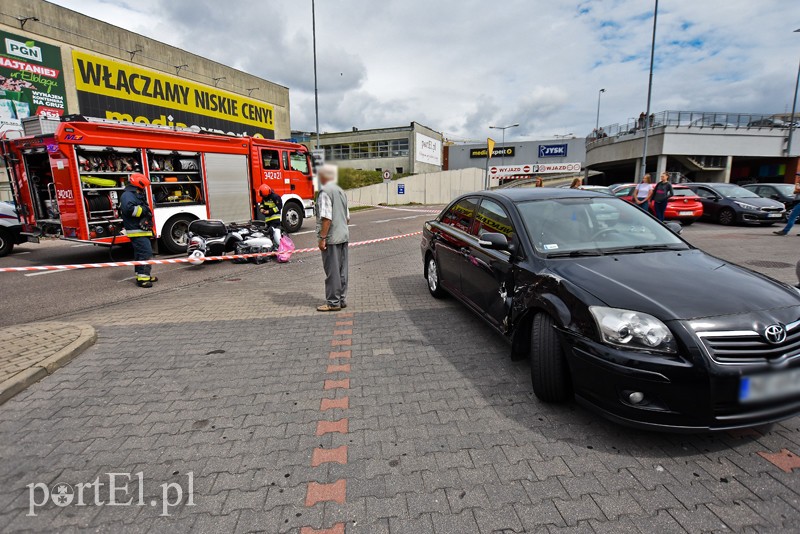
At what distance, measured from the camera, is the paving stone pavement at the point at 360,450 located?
2119mm

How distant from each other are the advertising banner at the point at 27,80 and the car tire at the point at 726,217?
78.7ft

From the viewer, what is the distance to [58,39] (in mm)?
18906

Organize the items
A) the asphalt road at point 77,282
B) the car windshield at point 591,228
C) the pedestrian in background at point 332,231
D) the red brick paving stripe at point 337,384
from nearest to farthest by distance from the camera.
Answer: the red brick paving stripe at point 337,384, the car windshield at point 591,228, the pedestrian in background at point 332,231, the asphalt road at point 77,282

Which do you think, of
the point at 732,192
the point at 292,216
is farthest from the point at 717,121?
the point at 292,216

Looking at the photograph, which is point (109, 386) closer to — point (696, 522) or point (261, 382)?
point (261, 382)

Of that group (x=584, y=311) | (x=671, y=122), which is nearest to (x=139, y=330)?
(x=584, y=311)

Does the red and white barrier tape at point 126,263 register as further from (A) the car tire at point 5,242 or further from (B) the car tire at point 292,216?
(B) the car tire at point 292,216

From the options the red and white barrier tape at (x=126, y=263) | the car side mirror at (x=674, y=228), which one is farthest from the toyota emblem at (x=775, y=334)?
the red and white barrier tape at (x=126, y=263)

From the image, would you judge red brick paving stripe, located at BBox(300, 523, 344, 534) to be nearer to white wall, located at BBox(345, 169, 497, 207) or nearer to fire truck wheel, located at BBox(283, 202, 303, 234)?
fire truck wheel, located at BBox(283, 202, 303, 234)

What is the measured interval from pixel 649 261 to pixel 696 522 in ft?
5.89

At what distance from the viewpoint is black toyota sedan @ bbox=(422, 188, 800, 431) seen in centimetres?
232

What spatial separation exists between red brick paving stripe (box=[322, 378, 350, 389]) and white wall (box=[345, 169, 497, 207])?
3001cm

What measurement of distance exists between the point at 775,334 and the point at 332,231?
13.9 ft

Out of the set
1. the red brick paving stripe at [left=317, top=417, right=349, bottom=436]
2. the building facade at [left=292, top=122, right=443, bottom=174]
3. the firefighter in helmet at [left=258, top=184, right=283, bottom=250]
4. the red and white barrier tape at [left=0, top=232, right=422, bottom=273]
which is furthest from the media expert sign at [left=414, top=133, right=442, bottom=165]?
the red brick paving stripe at [left=317, top=417, right=349, bottom=436]
